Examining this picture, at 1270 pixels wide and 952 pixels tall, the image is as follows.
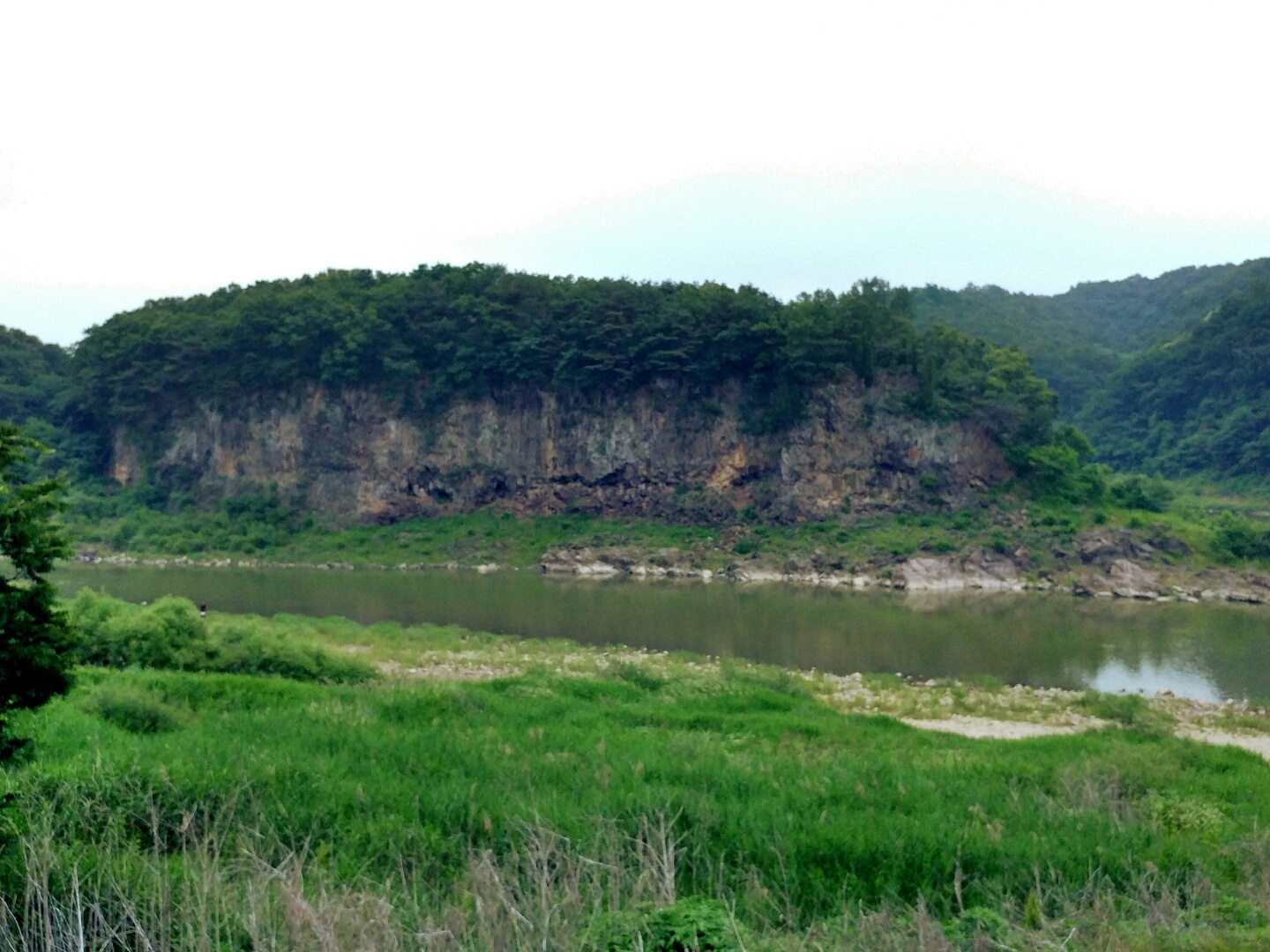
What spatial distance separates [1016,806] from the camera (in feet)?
32.2

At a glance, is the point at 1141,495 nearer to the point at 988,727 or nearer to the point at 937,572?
the point at 937,572

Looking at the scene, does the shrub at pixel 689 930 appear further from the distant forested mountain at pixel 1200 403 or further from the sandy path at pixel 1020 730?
the distant forested mountain at pixel 1200 403

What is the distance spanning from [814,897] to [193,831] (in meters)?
4.44

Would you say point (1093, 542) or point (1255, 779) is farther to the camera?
point (1093, 542)

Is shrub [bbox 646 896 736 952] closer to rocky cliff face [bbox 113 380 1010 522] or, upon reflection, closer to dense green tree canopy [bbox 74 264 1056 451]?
rocky cliff face [bbox 113 380 1010 522]

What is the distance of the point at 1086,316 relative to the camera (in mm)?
135375

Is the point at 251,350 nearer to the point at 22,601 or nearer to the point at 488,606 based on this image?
the point at 488,606

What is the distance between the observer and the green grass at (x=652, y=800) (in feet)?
25.5

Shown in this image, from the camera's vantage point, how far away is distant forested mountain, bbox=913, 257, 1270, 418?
99.8m

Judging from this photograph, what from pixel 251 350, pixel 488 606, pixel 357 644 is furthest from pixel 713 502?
pixel 357 644

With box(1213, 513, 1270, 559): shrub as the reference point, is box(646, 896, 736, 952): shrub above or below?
below

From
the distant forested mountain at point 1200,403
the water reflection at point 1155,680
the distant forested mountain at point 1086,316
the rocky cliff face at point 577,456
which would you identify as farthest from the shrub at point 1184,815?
the distant forested mountain at point 1086,316

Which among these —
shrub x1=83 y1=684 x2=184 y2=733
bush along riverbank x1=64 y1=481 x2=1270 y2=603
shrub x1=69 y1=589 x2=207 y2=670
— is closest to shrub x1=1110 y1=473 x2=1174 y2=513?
bush along riverbank x1=64 y1=481 x2=1270 y2=603

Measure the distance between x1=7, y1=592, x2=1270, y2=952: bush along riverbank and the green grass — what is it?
0.03 m
